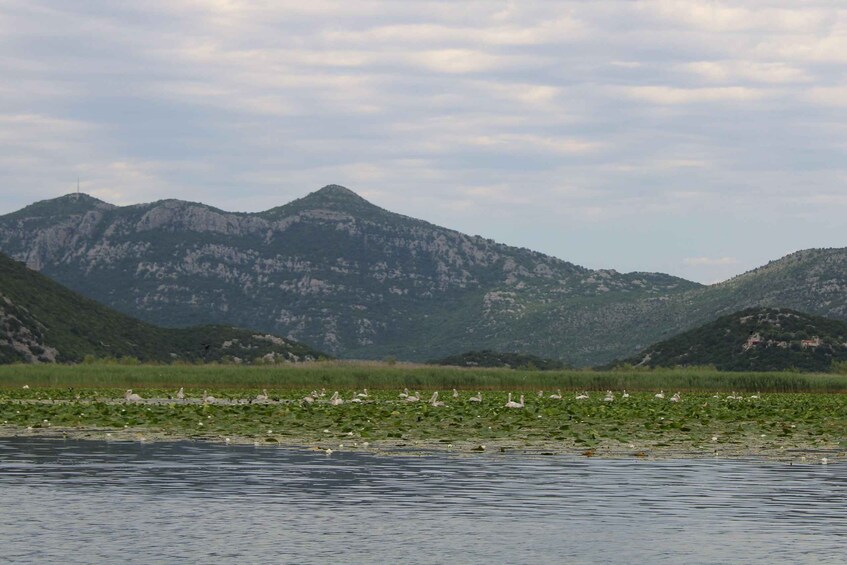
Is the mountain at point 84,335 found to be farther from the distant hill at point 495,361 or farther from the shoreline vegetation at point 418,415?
the shoreline vegetation at point 418,415

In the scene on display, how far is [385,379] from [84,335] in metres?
77.5

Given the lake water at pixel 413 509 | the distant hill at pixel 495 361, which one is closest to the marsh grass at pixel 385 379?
the lake water at pixel 413 509

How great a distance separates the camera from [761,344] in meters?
157

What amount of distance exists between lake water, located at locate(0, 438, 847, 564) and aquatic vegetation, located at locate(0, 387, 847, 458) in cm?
443

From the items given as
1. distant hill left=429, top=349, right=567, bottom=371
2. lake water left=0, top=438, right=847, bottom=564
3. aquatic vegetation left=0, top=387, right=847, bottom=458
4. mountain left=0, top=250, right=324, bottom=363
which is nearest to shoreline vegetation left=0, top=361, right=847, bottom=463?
aquatic vegetation left=0, top=387, right=847, bottom=458

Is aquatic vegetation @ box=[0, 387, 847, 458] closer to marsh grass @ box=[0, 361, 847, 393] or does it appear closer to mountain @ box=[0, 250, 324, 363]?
marsh grass @ box=[0, 361, 847, 393]

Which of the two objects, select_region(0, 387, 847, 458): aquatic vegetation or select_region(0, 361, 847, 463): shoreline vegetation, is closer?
select_region(0, 387, 847, 458): aquatic vegetation

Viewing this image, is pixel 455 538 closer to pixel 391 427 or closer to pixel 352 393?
pixel 391 427

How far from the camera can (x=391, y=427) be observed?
45.4 meters

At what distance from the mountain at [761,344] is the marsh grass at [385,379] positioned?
59110 millimetres

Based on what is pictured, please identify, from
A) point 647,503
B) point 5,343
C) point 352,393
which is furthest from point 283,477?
point 5,343

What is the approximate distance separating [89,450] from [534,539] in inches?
786

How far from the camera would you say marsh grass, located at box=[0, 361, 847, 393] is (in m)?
82.8

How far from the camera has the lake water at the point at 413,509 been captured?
2070cm
